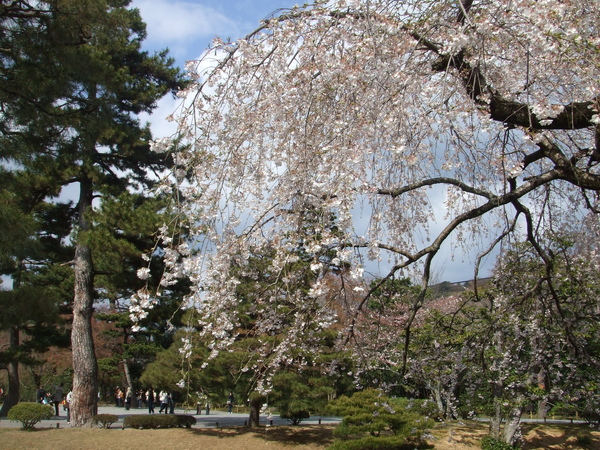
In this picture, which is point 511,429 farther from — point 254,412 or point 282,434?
point 254,412

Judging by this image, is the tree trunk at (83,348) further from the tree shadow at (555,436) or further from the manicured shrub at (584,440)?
the manicured shrub at (584,440)

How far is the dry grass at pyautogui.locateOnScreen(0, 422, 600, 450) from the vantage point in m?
8.54

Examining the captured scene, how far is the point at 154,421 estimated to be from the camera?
10.8m

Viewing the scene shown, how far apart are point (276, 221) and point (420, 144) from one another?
1147 millimetres

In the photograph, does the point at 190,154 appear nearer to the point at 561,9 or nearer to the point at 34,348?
the point at 561,9

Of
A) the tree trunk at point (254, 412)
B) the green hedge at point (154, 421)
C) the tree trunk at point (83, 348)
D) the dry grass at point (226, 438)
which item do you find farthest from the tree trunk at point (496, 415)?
the tree trunk at point (83, 348)

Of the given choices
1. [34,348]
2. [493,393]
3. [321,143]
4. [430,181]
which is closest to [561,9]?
[430,181]

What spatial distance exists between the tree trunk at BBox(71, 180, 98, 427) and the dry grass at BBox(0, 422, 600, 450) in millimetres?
605

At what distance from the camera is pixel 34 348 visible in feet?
39.7

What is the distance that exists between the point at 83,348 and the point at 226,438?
147 inches

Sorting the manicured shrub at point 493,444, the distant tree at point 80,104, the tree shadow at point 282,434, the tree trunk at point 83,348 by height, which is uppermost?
the distant tree at point 80,104

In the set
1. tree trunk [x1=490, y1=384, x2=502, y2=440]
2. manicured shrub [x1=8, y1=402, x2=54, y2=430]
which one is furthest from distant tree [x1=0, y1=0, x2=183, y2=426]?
tree trunk [x1=490, y1=384, x2=502, y2=440]

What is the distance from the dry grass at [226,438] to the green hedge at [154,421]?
1.97 feet

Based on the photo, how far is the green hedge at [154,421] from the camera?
35.2 feet
